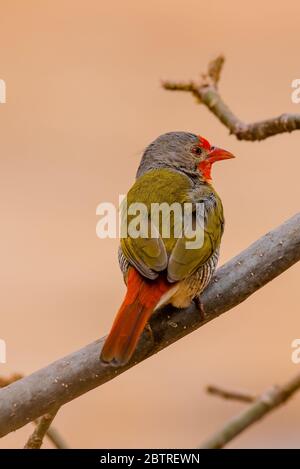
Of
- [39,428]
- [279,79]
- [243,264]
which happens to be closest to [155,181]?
[243,264]

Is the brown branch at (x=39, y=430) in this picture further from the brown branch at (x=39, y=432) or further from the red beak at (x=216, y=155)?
the red beak at (x=216, y=155)

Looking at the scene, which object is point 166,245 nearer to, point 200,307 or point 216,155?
point 200,307

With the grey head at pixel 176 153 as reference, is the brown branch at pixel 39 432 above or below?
below

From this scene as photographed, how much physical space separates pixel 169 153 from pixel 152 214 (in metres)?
0.67

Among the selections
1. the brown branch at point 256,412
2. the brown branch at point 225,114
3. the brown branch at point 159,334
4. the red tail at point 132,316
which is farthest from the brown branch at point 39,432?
the brown branch at point 225,114

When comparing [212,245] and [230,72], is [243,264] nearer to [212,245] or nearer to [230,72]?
[212,245]

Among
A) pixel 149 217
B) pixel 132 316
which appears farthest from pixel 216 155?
pixel 132 316

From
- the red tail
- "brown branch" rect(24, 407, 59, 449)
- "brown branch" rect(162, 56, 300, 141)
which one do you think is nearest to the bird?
the red tail

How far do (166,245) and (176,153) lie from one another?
0.88 metres

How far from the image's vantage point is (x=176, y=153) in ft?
15.1

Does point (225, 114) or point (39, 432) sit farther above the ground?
point (225, 114)

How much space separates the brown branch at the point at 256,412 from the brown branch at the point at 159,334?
0.33m

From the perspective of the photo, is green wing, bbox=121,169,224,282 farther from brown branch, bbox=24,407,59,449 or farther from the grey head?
brown branch, bbox=24,407,59,449

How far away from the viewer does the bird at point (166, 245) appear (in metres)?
3.40
